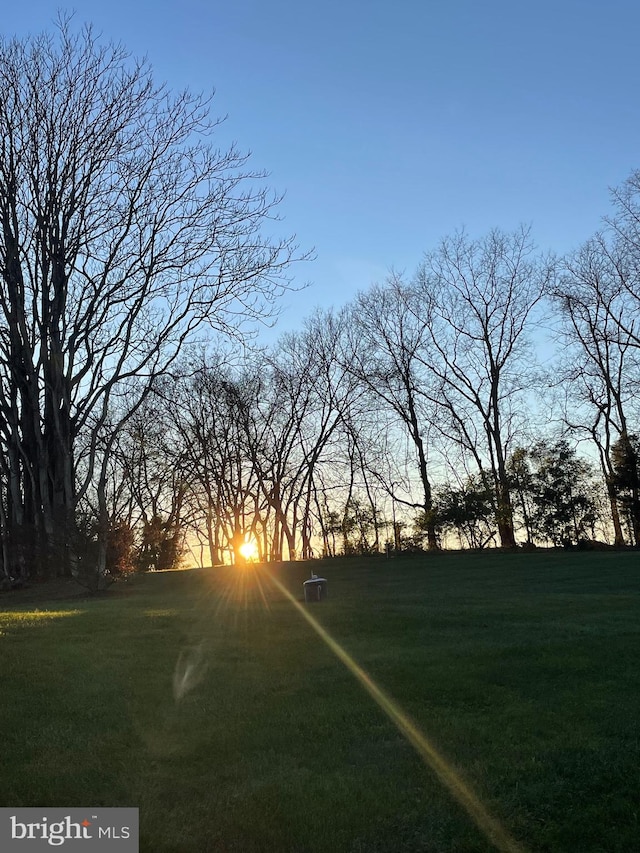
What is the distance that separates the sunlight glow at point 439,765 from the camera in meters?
4.07

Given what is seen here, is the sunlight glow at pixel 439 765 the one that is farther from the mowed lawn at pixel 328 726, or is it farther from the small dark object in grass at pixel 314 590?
the small dark object in grass at pixel 314 590

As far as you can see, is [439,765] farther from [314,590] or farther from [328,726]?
[314,590]

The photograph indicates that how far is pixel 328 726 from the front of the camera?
5938mm

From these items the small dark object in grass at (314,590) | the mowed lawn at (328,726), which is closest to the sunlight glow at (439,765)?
the mowed lawn at (328,726)

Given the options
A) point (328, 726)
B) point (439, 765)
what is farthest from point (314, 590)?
point (439, 765)

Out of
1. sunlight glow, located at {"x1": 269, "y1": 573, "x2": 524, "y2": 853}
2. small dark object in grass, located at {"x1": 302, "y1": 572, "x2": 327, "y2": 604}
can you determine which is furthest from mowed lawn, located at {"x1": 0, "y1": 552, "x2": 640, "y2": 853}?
small dark object in grass, located at {"x1": 302, "y1": 572, "x2": 327, "y2": 604}

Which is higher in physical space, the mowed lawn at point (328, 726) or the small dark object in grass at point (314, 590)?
the small dark object in grass at point (314, 590)

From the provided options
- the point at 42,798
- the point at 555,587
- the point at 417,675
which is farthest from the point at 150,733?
the point at 555,587

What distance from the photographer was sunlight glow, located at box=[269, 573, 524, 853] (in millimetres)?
4070

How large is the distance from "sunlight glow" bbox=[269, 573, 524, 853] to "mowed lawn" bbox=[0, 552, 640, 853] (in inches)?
1.5

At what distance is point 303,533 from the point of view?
40.9 metres

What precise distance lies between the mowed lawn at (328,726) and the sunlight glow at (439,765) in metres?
0.04

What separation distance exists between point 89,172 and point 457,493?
769 inches

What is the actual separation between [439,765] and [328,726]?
1.17 m
